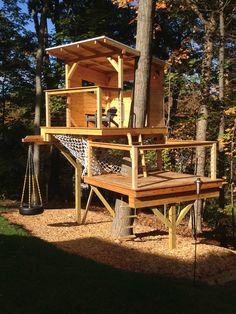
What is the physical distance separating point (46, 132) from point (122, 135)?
230 cm

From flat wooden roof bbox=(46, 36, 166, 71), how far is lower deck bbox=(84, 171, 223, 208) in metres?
2.90

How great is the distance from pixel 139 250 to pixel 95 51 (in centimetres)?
480

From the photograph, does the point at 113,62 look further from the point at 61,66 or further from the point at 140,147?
the point at 61,66

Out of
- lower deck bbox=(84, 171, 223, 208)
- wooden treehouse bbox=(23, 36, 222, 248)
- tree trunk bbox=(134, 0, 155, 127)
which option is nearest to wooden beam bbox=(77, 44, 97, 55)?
wooden treehouse bbox=(23, 36, 222, 248)

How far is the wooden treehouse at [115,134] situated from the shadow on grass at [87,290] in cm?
153

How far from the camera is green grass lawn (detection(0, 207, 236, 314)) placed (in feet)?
15.8

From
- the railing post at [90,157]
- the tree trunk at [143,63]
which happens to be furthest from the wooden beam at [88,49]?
the railing post at [90,157]

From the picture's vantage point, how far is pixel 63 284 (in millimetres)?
5535

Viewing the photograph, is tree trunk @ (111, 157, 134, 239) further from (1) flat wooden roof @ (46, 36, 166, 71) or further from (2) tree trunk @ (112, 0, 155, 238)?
(1) flat wooden roof @ (46, 36, 166, 71)

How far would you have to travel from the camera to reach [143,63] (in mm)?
9523

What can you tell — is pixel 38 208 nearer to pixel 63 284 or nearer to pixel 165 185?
pixel 165 185

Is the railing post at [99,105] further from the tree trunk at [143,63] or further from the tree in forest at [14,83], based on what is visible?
the tree in forest at [14,83]

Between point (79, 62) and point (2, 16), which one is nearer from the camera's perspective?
point (79, 62)

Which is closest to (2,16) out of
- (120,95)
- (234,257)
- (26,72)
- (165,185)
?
(26,72)
